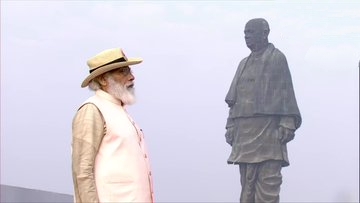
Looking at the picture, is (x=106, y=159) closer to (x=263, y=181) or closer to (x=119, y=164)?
(x=119, y=164)

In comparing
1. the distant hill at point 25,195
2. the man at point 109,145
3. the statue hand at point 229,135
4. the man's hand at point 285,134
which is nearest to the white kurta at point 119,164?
the man at point 109,145

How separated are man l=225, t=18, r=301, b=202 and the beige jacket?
2609 mm

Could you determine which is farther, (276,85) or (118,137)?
(276,85)

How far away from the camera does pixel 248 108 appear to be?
5277mm

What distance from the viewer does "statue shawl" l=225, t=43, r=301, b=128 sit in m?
5.18

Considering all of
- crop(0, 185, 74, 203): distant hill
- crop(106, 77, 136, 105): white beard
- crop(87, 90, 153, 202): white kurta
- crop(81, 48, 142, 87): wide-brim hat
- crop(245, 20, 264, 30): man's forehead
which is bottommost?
crop(0, 185, 74, 203): distant hill

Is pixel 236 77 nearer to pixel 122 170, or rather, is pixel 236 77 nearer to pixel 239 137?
pixel 239 137

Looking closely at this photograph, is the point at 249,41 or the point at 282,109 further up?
the point at 249,41

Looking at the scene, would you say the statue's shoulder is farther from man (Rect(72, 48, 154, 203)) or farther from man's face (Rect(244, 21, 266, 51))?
man (Rect(72, 48, 154, 203))

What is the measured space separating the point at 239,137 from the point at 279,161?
1.02 ft

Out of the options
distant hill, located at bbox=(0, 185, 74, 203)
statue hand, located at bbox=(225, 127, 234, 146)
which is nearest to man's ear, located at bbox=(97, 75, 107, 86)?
statue hand, located at bbox=(225, 127, 234, 146)

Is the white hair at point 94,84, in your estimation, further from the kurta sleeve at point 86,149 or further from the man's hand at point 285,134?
the man's hand at point 285,134

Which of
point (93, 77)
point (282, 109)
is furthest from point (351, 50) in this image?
point (93, 77)

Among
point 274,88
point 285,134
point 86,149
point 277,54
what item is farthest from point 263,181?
point 86,149
